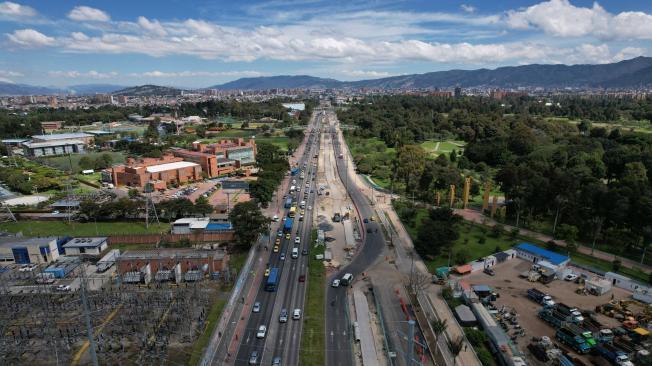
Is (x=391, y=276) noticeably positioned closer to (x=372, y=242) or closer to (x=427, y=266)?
(x=427, y=266)

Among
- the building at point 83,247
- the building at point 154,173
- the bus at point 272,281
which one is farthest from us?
the building at point 154,173

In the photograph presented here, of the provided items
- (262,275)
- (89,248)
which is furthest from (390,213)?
(89,248)

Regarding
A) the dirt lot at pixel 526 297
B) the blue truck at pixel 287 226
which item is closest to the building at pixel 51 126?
the blue truck at pixel 287 226

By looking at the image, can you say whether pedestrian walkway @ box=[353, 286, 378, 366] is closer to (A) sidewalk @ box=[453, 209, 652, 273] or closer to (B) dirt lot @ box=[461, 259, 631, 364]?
(B) dirt lot @ box=[461, 259, 631, 364]

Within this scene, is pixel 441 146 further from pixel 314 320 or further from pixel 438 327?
pixel 314 320

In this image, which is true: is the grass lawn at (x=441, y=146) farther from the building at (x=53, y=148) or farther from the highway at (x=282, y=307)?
the building at (x=53, y=148)

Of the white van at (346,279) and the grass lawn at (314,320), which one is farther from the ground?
the white van at (346,279)

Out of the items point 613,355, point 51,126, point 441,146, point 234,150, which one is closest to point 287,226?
point 613,355
